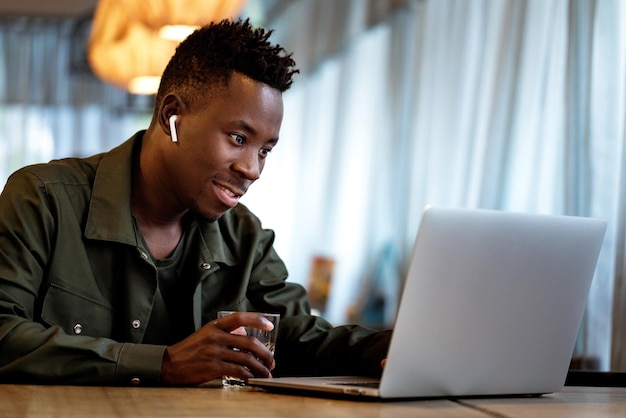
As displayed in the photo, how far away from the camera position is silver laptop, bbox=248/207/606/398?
1.40 m

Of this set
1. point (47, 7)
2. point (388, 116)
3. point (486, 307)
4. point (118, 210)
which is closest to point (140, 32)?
point (388, 116)

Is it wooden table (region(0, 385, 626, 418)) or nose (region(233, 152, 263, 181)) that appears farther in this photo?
nose (region(233, 152, 263, 181))

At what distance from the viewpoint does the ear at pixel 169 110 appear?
203 cm

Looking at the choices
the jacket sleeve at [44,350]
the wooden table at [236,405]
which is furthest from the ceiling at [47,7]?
the wooden table at [236,405]

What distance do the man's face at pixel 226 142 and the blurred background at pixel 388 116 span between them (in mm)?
1452

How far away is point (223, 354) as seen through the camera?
161 cm

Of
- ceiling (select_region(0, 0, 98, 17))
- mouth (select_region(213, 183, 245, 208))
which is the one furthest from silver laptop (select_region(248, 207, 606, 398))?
ceiling (select_region(0, 0, 98, 17))

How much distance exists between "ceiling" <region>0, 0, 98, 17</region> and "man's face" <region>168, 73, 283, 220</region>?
20.5 feet

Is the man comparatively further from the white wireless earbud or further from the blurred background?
the blurred background

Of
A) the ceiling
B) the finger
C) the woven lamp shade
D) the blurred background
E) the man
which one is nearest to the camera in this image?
the finger

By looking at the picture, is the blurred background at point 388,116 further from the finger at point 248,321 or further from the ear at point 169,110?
the finger at point 248,321

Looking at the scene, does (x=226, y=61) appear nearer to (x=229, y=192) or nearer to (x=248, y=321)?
(x=229, y=192)

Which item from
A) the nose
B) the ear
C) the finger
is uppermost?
the ear

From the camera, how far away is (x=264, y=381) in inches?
61.8
